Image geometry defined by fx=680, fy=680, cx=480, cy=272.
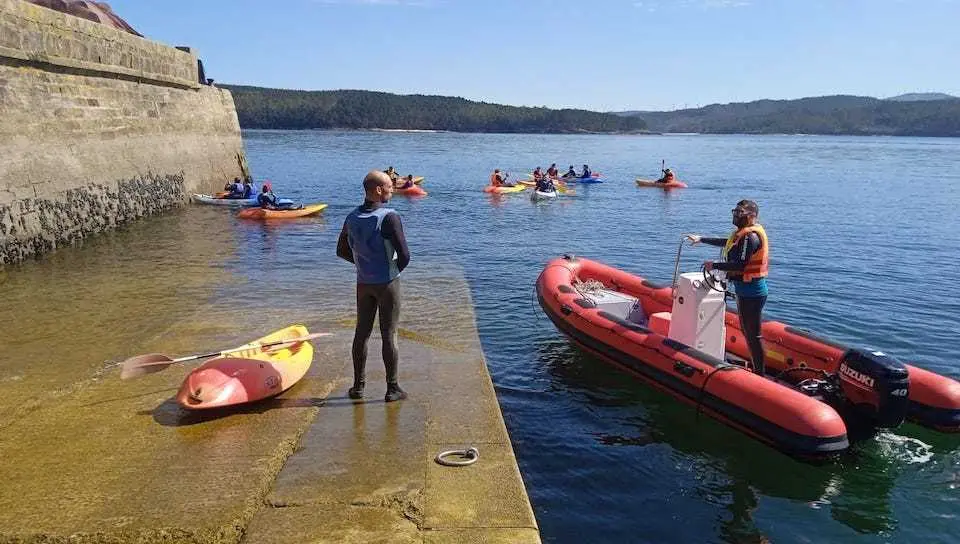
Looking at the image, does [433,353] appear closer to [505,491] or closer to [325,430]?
[325,430]

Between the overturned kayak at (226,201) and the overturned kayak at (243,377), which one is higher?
the overturned kayak at (243,377)

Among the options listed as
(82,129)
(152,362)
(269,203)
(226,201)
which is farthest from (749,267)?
(226,201)

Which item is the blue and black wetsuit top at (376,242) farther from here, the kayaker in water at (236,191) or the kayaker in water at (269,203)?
the kayaker in water at (236,191)

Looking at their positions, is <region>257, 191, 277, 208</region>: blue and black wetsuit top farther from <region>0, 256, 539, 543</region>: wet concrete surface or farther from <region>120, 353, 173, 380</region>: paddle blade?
<region>120, 353, 173, 380</region>: paddle blade

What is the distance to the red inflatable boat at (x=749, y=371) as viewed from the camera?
18.9 ft

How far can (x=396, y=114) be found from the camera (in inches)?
6422

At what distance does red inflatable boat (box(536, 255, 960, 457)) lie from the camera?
5750 millimetres

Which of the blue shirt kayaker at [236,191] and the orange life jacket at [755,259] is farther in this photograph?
the blue shirt kayaker at [236,191]

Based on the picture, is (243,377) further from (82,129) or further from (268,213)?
(268,213)

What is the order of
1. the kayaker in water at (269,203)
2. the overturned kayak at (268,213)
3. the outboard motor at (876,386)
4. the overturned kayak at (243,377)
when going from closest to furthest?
the overturned kayak at (243,377) → the outboard motor at (876,386) → the overturned kayak at (268,213) → the kayaker in water at (269,203)

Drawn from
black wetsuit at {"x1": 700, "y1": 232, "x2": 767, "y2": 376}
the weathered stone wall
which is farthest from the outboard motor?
the weathered stone wall

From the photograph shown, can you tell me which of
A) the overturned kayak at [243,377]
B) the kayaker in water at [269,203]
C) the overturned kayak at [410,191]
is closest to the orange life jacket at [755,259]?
the overturned kayak at [243,377]

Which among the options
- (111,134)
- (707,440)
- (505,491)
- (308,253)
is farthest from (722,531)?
(111,134)

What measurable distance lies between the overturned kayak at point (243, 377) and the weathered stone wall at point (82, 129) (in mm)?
8526
